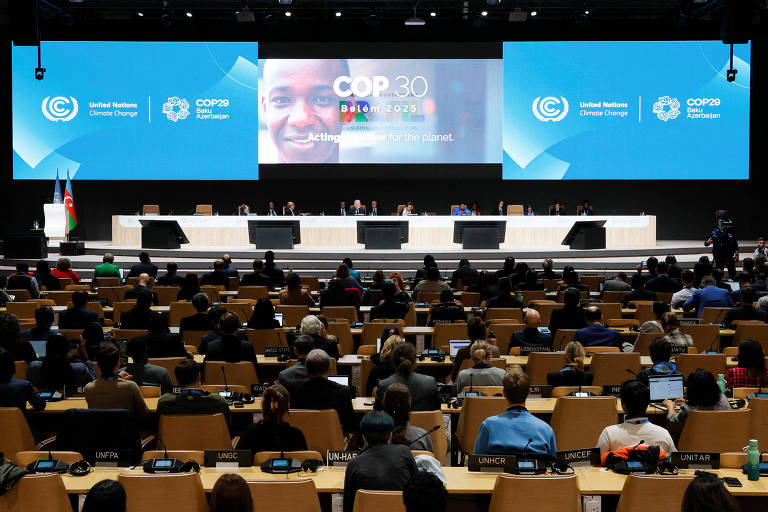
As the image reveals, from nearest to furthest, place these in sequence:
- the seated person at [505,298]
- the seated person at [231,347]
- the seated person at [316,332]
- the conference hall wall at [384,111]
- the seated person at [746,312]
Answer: the seated person at [231,347] < the seated person at [316,332] < the seated person at [746,312] < the seated person at [505,298] < the conference hall wall at [384,111]

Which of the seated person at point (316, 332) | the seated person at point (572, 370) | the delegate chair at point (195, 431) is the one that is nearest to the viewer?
the delegate chair at point (195, 431)

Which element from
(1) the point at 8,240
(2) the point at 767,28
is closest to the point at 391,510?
(1) the point at 8,240

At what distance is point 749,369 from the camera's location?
6.52 meters

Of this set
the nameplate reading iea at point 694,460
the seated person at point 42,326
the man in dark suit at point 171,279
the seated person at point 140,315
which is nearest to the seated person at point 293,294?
the seated person at point 140,315

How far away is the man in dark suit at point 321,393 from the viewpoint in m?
5.93

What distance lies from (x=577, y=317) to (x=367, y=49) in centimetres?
1427

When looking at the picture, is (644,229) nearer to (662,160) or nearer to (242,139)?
(662,160)

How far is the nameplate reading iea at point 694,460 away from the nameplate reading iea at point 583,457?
1.31 feet

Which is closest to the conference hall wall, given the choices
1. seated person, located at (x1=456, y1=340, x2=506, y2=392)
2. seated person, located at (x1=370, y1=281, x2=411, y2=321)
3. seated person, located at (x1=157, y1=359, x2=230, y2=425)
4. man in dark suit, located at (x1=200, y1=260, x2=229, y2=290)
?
man in dark suit, located at (x1=200, y1=260, x2=229, y2=290)

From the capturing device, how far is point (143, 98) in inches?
874

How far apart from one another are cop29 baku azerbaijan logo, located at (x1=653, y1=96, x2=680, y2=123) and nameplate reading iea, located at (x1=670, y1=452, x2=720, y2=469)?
19002mm

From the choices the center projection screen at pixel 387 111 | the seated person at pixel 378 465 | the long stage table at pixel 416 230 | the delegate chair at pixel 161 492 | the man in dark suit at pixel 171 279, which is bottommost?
the delegate chair at pixel 161 492

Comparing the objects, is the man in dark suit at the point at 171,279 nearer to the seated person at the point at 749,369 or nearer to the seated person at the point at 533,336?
the seated person at the point at 533,336

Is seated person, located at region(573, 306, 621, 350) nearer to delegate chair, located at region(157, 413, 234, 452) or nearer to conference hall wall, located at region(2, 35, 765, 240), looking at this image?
delegate chair, located at region(157, 413, 234, 452)
